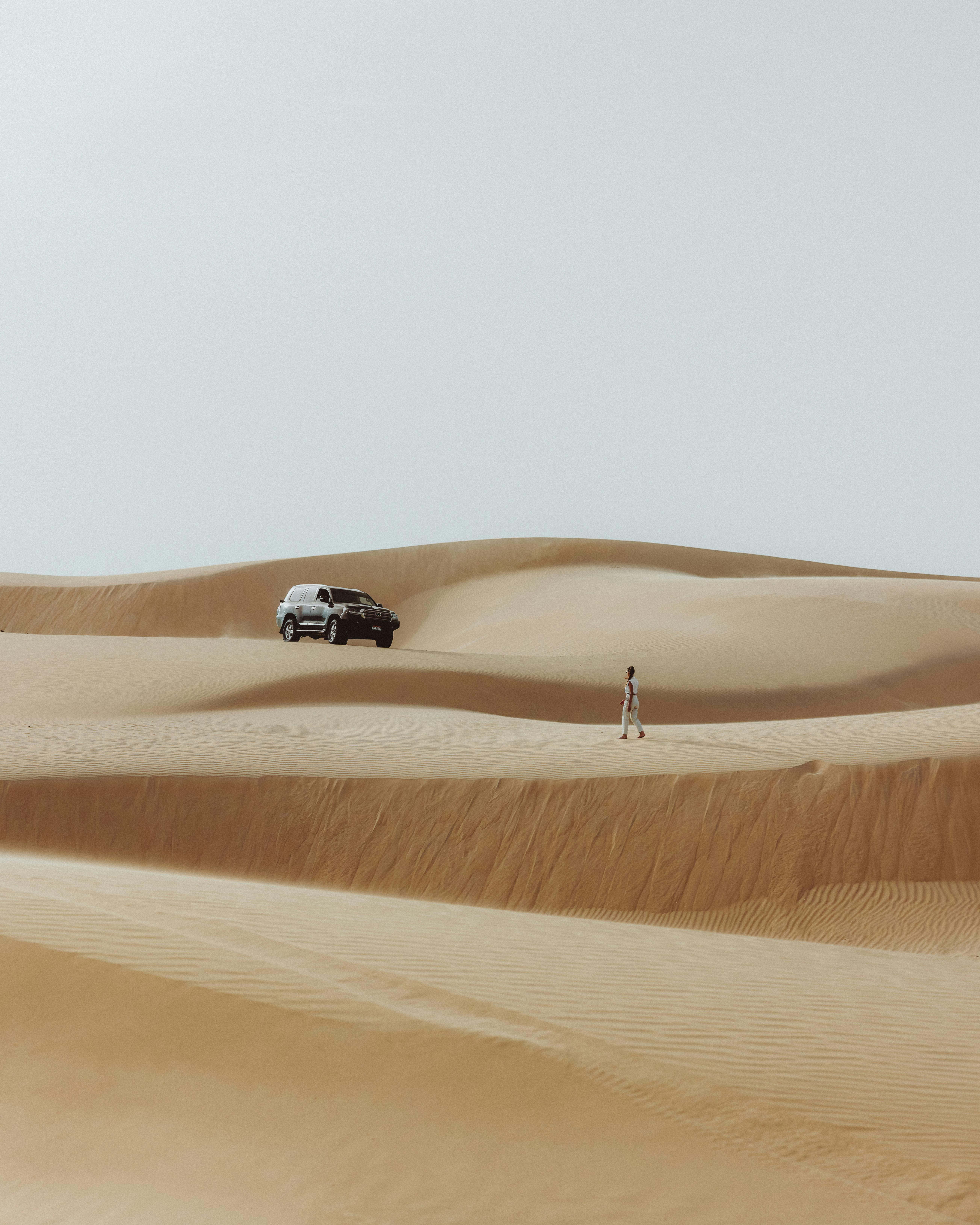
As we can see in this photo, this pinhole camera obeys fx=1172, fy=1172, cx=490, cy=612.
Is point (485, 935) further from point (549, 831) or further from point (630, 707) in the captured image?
point (630, 707)

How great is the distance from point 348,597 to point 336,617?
3.37ft

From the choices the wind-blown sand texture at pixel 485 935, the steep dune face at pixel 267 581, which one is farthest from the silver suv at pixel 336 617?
the steep dune face at pixel 267 581

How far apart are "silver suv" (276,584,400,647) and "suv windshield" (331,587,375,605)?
0.02 m

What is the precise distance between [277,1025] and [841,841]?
354 inches

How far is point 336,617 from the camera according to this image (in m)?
28.1

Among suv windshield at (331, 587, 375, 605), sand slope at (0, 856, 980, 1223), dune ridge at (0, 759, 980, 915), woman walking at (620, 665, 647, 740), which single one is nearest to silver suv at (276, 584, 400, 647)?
suv windshield at (331, 587, 375, 605)

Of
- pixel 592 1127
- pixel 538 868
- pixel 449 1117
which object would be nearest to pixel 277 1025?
pixel 449 1117

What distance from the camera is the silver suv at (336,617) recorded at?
28.0 meters

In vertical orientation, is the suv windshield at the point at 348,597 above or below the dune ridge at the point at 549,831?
above

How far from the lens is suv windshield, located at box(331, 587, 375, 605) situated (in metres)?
28.7

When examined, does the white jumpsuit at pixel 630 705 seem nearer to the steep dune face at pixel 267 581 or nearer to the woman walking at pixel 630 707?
the woman walking at pixel 630 707

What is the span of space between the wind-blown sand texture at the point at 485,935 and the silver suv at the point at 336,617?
3.62ft

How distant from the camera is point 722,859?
45.2 feet

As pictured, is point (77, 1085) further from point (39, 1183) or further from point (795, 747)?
point (795, 747)
